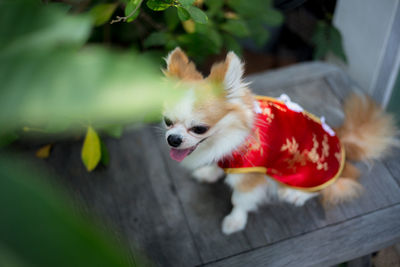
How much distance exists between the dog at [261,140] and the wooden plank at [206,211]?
0.13ft

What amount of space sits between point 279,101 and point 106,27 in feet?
3.00

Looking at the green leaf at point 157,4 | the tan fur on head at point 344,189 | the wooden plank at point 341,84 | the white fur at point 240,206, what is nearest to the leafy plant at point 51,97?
the green leaf at point 157,4

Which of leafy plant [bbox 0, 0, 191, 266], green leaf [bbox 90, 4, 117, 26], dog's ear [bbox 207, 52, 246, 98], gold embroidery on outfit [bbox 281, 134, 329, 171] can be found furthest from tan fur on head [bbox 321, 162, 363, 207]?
leafy plant [bbox 0, 0, 191, 266]

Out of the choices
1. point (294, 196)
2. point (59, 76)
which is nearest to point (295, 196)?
point (294, 196)

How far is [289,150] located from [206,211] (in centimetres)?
40

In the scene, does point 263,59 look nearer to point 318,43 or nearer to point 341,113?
point 318,43

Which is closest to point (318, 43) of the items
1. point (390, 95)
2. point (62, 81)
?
point (390, 95)

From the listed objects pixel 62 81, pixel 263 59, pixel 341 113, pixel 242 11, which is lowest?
pixel 263 59

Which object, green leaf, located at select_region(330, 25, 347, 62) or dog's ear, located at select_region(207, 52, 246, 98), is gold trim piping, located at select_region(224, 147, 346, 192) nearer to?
dog's ear, located at select_region(207, 52, 246, 98)

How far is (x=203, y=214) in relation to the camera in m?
1.35

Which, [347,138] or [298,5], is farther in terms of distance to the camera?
[298,5]

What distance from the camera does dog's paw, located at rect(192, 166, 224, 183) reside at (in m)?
1.42

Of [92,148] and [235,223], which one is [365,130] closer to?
[235,223]

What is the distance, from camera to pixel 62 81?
0.17 m
